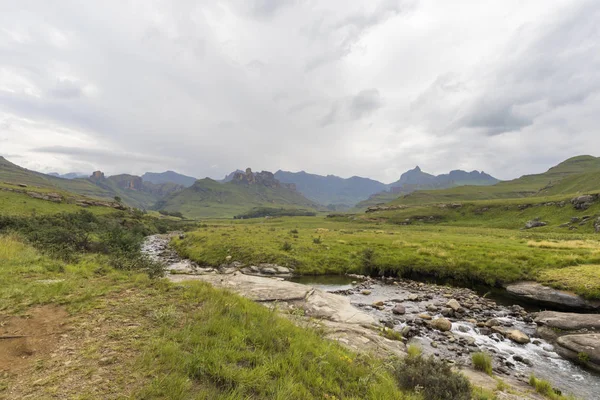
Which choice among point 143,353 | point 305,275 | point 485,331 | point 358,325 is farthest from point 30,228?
point 485,331

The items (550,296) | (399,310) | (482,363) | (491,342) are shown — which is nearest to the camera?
(482,363)

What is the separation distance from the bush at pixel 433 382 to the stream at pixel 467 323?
16.4 ft

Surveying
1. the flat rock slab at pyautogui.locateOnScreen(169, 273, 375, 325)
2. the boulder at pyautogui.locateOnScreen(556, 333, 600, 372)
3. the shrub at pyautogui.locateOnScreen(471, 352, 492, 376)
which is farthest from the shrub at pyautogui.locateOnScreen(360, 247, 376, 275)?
the shrub at pyautogui.locateOnScreen(471, 352, 492, 376)

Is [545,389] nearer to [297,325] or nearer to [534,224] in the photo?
[297,325]

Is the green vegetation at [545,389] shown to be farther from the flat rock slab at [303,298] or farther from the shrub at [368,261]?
the shrub at [368,261]

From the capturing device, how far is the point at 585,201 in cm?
7031

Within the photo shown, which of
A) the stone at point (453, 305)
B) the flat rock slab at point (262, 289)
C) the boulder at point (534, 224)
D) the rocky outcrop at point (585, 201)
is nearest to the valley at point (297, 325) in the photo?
the flat rock slab at point (262, 289)

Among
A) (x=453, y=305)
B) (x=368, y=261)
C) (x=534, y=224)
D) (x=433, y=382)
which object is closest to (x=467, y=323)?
(x=453, y=305)

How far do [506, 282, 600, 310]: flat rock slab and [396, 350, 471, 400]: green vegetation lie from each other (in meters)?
18.0

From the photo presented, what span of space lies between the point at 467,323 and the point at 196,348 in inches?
699

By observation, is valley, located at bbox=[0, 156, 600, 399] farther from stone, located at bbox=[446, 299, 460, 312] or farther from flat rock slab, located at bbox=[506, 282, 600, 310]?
stone, located at bbox=[446, 299, 460, 312]

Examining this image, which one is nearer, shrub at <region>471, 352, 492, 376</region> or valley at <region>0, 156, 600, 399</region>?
valley at <region>0, 156, 600, 399</region>

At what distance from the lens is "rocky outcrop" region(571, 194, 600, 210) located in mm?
69250

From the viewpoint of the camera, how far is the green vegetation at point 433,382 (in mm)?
7742
